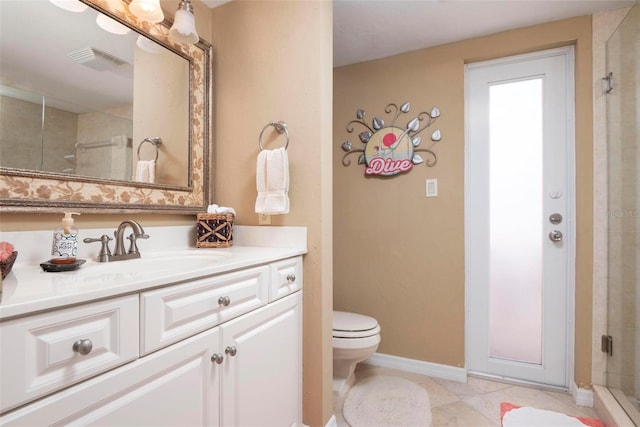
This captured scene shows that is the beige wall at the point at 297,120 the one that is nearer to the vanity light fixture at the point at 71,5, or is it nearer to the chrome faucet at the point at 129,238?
the chrome faucet at the point at 129,238

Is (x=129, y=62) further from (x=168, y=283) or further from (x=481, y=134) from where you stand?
(x=481, y=134)

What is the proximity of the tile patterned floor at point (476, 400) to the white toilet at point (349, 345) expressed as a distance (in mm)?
131

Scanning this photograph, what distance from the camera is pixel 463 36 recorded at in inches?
82.0

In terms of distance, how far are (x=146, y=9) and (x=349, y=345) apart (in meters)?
1.87

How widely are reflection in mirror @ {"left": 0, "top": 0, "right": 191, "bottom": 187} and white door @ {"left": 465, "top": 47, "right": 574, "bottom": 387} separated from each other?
1.86 meters

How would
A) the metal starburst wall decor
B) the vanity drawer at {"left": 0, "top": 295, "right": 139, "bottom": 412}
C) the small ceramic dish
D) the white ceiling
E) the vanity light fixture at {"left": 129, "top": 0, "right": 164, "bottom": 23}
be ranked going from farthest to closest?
the metal starburst wall decor < the white ceiling < the vanity light fixture at {"left": 129, "top": 0, "right": 164, "bottom": 23} < the small ceramic dish < the vanity drawer at {"left": 0, "top": 295, "right": 139, "bottom": 412}

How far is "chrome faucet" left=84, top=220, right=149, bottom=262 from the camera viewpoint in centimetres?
117

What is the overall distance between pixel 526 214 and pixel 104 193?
2.32m

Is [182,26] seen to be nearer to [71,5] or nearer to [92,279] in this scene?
[71,5]

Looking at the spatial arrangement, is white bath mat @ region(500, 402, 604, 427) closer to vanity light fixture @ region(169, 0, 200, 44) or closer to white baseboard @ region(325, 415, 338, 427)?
white baseboard @ region(325, 415, 338, 427)

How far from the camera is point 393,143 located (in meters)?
2.29

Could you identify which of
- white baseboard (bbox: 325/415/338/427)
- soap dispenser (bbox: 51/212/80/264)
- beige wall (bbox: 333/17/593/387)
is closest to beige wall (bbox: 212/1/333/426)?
white baseboard (bbox: 325/415/338/427)

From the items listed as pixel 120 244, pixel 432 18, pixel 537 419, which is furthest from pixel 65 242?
pixel 537 419

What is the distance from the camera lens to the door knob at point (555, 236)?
195 cm
